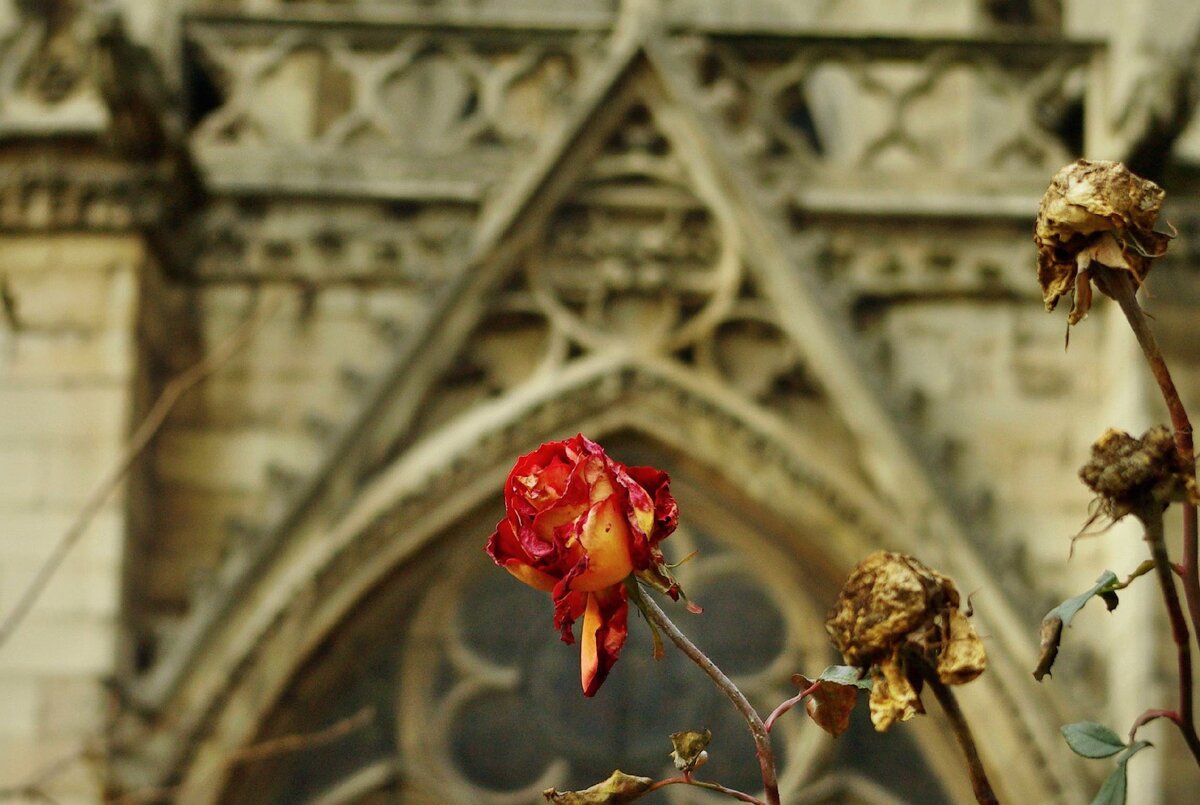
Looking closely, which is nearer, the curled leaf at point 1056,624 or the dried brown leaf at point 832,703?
the curled leaf at point 1056,624

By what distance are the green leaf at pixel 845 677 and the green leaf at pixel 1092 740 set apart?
0.16 m

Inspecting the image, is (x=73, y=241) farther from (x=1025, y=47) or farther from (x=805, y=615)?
(x=1025, y=47)

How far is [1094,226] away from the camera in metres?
1.63

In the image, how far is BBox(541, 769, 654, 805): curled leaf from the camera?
5.23 feet

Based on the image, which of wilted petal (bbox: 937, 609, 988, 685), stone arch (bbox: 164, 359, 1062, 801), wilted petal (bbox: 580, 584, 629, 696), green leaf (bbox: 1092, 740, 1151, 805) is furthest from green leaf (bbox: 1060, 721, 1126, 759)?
stone arch (bbox: 164, 359, 1062, 801)

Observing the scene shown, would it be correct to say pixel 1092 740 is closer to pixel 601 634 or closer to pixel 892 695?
pixel 892 695

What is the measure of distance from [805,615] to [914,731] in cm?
49

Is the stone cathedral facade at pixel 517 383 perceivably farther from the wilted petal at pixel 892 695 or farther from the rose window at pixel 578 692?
the wilted petal at pixel 892 695

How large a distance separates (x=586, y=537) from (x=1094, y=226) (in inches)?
18.9

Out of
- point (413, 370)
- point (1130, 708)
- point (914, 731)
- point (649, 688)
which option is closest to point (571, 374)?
point (413, 370)

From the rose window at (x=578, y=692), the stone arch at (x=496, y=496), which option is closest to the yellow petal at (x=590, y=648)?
the stone arch at (x=496, y=496)

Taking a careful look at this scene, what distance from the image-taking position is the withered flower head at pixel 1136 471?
59.6 inches

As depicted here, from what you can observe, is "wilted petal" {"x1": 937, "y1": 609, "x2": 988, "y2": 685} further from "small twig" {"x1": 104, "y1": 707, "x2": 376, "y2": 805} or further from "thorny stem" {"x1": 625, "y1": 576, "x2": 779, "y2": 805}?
"small twig" {"x1": 104, "y1": 707, "x2": 376, "y2": 805}

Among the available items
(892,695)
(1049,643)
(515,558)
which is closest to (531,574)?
(515,558)
